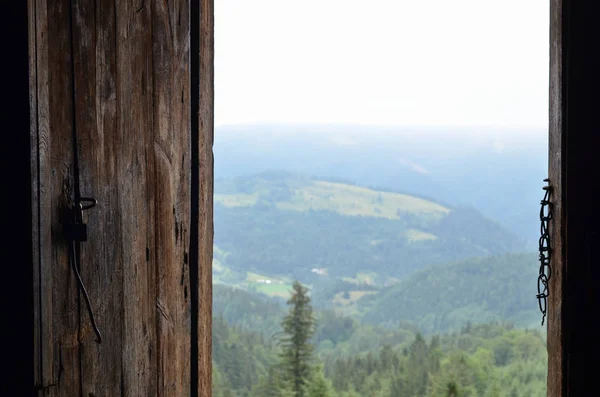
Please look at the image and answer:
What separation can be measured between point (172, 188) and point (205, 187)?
0.15 m

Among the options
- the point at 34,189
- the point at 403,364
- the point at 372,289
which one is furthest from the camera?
the point at 372,289

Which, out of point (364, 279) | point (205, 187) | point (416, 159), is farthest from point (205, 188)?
point (416, 159)

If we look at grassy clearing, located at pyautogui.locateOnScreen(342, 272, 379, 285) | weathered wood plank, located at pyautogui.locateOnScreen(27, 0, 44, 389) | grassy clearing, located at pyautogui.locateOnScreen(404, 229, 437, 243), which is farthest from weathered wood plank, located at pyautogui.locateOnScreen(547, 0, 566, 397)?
grassy clearing, located at pyautogui.locateOnScreen(404, 229, 437, 243)

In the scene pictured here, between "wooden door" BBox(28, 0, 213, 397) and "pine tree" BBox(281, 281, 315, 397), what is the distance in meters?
12.1

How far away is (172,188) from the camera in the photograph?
149cm

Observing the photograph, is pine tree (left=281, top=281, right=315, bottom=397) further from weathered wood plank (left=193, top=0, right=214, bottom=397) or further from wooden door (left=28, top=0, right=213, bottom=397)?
wooden door (left=28, top=0, right=213, bottom=397)

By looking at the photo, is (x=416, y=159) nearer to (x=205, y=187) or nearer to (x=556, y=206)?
A: (x=205, y=187)

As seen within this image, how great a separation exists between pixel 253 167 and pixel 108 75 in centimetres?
5361

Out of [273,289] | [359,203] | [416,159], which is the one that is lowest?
[273,289]

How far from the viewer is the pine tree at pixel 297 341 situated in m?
13.9

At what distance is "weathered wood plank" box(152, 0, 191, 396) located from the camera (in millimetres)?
1433
